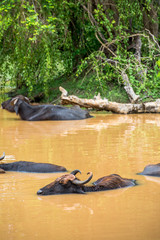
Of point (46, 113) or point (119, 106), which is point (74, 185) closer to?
point (46, 113)

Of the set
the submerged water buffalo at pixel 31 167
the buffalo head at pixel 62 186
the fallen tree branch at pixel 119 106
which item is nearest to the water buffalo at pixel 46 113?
the fallen tree branch at pixel 119 106

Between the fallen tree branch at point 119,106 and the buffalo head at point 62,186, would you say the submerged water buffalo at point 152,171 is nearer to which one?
the buffalo head at point 62,186

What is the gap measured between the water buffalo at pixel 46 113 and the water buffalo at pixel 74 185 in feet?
26.8

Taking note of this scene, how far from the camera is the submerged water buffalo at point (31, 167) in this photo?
5.71m

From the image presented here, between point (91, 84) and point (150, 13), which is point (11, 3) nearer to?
point (91, 84)

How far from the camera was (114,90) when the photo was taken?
656 inches

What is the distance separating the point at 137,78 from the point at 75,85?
269 centimetres

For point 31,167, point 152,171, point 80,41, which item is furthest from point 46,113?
point 152,171

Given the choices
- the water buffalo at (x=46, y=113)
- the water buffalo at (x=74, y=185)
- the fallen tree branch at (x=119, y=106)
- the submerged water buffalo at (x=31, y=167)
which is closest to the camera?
the water buffalo at (x=74, y=185)

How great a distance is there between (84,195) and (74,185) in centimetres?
14

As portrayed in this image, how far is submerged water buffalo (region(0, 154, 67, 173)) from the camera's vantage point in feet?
18.7

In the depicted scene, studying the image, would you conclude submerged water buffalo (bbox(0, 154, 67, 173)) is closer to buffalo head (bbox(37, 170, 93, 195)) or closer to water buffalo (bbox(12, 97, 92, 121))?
buffalo head (bbox(37, 170, 93, 195))

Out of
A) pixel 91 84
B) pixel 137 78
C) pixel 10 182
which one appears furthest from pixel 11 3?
pixel 10 182

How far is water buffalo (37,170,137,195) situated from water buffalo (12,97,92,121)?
26.8 feet
